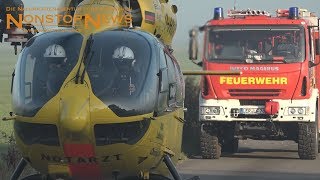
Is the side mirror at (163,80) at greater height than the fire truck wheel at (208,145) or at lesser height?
greater

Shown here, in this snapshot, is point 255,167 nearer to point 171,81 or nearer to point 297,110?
point 297,110

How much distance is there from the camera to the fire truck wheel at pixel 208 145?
20.6m

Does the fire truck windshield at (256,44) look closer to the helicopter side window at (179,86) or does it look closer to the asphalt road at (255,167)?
the asphalt road at (255,167)

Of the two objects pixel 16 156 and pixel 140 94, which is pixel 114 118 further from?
pixel 16 156

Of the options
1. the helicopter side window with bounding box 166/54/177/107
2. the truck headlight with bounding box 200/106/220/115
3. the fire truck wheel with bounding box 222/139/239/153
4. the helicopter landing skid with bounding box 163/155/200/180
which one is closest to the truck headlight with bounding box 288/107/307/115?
the truck headlight with bounding box 200/106/220/115

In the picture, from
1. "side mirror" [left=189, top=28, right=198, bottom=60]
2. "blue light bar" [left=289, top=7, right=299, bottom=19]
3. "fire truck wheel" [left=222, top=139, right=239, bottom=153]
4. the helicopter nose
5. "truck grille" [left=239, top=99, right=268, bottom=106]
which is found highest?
"blue light bar" [left=289, top=7, right=299, bottom=19]

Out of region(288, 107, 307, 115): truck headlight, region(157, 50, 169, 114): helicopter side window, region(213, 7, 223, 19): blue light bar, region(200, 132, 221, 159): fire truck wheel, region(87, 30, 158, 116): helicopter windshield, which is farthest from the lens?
region(200, 132, 221, 159): fire truck wheel

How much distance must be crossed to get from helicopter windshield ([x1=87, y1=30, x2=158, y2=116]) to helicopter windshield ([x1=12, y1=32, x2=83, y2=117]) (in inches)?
10.0

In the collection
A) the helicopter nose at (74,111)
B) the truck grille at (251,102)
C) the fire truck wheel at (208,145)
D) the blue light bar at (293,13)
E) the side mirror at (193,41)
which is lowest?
the fire truck wheel at (208,145)

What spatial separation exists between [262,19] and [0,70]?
206 ft

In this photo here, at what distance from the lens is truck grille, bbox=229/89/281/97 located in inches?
781

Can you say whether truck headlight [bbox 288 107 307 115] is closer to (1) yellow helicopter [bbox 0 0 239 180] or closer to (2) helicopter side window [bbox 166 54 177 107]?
(2) helicopter side window [bbox 166 54 177 107]

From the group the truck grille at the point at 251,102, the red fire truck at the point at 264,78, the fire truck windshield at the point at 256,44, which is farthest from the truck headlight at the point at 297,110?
the fire truck windshield at the point at 256,44

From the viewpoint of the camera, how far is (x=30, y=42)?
991 cm
